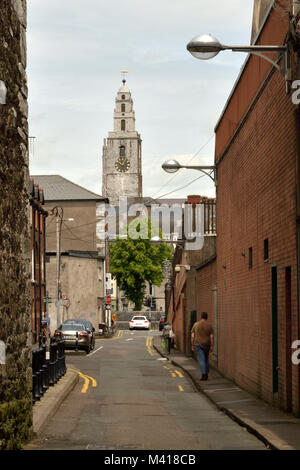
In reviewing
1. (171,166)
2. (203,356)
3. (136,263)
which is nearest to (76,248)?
(136,263)

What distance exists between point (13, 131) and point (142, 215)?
14823 cm

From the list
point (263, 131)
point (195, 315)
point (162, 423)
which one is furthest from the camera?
point (195, 315)

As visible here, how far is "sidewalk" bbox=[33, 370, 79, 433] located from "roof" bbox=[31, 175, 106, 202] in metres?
60.2

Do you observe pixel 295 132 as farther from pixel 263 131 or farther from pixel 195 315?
pixel 195 315

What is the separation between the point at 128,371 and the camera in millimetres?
28656

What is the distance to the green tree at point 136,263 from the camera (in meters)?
104

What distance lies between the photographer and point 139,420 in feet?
48.1

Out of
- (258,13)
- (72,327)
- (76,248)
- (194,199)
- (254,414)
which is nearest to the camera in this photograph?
(254,414)

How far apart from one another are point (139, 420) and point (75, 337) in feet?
84.5

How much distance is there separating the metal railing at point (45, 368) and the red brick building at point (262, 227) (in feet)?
14.6

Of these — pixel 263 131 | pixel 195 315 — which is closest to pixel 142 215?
pixel 195 315

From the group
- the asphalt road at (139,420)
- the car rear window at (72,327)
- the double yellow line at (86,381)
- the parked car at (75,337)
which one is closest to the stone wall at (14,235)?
the asphalt road at (139,420)

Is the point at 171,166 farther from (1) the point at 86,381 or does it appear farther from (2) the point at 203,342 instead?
(1) the point at 86,381

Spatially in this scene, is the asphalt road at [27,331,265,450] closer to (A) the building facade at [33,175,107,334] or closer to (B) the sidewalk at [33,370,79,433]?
(B) the sidewalk at [33,370,79,433]
